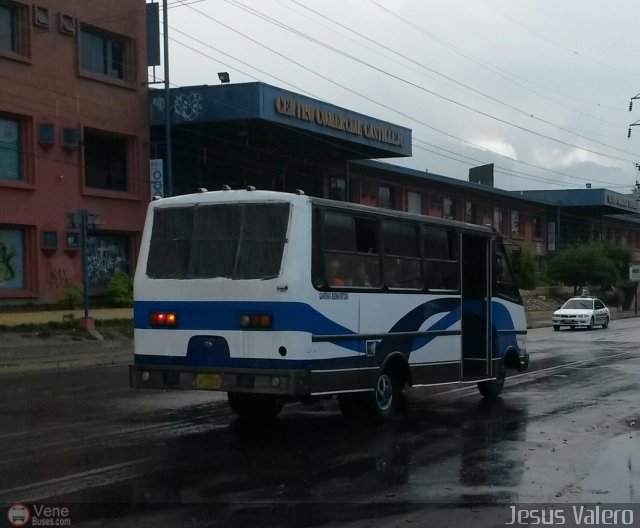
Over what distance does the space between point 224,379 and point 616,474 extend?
14.3ft

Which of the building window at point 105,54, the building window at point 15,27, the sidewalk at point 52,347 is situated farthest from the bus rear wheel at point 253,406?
the building window at point 105,54

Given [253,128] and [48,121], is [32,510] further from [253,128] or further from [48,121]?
[253,128]

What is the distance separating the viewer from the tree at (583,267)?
6706 centimetres

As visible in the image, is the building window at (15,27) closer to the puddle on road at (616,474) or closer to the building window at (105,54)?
the building window at (105,54)

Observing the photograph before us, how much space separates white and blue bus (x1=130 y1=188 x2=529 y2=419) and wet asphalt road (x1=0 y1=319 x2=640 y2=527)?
26.6 inches

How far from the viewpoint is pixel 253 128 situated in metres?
36.2

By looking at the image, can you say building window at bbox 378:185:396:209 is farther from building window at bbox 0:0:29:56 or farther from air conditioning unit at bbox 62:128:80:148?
building window at bbox 0:0:29:56

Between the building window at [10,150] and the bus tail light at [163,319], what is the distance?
774 inches

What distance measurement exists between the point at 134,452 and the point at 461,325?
5888 mm

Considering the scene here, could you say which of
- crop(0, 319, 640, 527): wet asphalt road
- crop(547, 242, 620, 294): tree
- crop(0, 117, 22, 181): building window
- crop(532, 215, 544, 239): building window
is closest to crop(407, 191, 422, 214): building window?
crop(547, 242, 620, 294): tree

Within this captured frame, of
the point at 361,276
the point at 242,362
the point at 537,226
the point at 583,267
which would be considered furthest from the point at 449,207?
the point at 242,362

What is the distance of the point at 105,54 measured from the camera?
33625 millimetres

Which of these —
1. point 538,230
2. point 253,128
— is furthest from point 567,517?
point 538,230

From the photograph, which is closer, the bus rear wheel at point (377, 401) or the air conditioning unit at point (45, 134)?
the bus rear wheel at point (377, 401)
